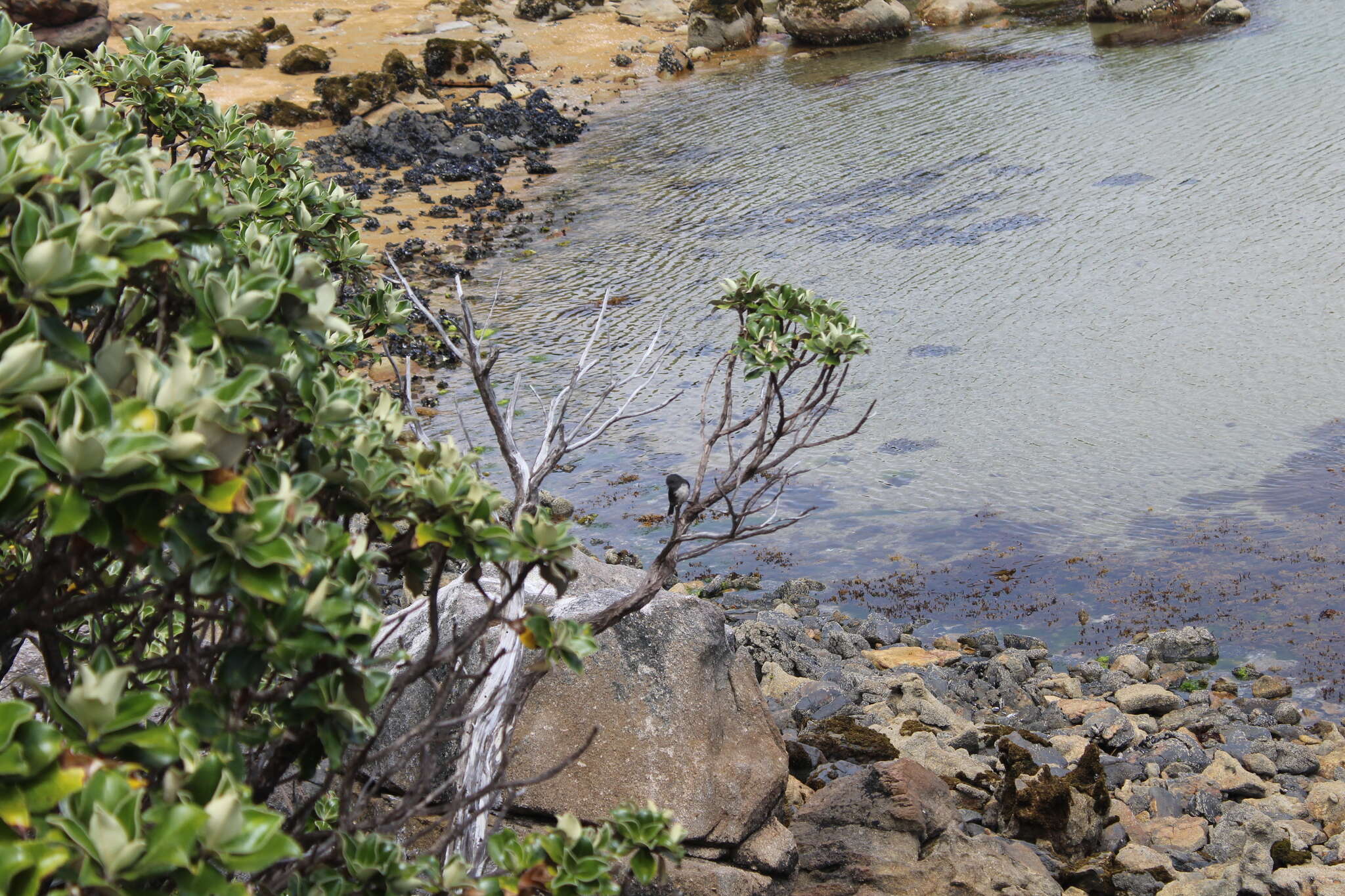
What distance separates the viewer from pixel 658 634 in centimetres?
557

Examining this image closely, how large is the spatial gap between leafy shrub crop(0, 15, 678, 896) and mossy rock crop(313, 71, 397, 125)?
26.6 meters

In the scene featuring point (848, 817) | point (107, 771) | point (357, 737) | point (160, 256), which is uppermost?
point (160, 256)

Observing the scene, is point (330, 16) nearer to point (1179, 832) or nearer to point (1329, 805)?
point (1179, 832)

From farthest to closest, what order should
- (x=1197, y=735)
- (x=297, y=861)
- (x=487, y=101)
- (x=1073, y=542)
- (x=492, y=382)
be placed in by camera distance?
(x=487, y=101) → (x=492, y=382) → (x=1073, y=542) → (x=1197, y=735) → (x=297, y=861)

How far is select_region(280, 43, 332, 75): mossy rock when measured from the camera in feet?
102

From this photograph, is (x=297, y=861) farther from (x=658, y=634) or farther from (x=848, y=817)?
(x=848, y=817)

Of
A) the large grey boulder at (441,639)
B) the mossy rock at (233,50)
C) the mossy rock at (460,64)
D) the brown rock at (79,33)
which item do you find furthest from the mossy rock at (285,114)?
the large grey boulder at (441,639)

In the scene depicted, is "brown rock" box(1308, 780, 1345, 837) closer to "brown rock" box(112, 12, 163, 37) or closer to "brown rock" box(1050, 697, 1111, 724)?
"brown rock" box(1050, 697, 1111, 724)

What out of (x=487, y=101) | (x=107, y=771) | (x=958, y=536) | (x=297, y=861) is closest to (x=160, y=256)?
(x=107, y=771)

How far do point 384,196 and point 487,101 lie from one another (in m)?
7.94

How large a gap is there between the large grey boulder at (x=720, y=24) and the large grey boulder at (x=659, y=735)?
33820 mm

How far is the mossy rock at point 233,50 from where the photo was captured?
104 feet

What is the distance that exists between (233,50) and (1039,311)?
83.3ft

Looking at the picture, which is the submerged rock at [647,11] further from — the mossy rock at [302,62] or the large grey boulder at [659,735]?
the large grey boulder at [659,735]
